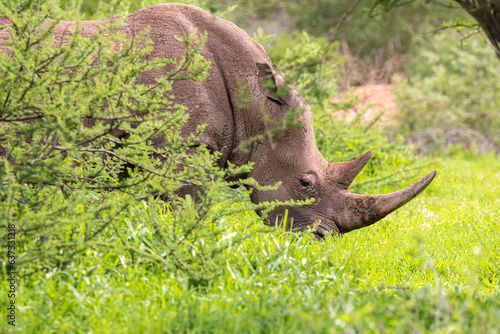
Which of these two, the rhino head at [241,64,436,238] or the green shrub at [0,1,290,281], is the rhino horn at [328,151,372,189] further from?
the green shrub at [0,1,290,281]

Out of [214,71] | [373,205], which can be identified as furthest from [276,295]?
[214,71]

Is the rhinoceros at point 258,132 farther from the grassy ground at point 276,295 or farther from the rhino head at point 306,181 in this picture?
the grassy ground at point 276,295

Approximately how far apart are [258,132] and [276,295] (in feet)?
6.95

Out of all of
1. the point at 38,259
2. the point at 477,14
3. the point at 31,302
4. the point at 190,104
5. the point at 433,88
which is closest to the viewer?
the point at 31,302

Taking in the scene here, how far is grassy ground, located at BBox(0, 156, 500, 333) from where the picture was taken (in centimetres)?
279

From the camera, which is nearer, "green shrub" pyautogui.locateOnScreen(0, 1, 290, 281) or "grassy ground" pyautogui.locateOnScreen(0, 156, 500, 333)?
"grassy ground" pyautogui.locateOnScreen(0, 156, 500, 333)

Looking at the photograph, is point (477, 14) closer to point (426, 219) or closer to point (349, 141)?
point (426, 219)

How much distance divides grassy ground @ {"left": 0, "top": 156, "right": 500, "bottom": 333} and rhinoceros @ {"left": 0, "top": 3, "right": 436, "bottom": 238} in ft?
1.24

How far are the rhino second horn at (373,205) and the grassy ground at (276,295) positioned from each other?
0.29 m

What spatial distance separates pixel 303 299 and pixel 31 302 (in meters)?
1.47

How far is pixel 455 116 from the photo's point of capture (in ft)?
42.8

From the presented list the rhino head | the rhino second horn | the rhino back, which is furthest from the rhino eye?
the rhino back

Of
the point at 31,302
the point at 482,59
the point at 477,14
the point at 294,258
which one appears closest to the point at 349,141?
the point at 477,14

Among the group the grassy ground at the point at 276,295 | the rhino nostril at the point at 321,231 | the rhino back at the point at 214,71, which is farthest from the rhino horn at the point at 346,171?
the rhino back at the point at 214,71
